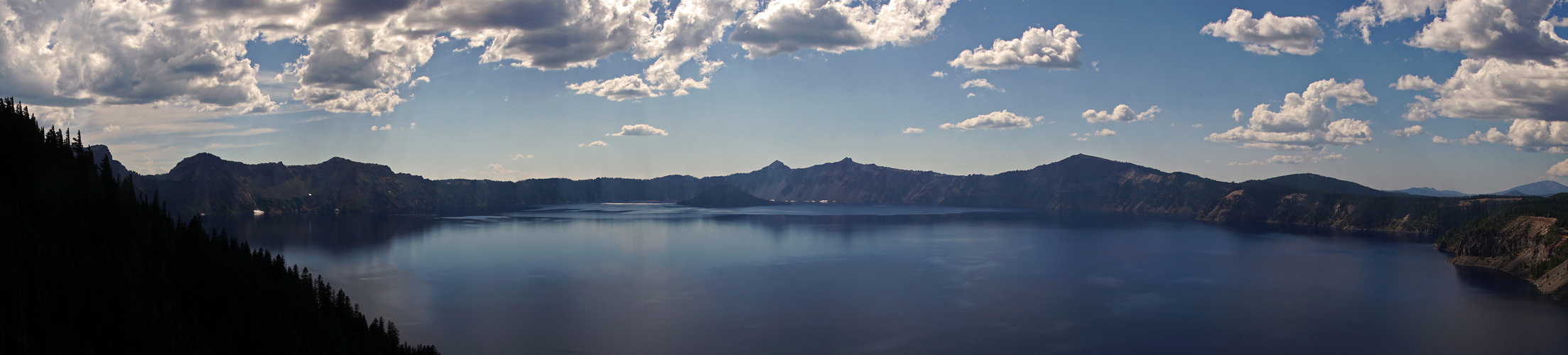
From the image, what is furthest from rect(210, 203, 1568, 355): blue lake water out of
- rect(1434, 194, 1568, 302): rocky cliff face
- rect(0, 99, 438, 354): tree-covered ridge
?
rect(0, 99, 438, 354): tree-covered ridge

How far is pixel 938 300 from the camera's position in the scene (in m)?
85.6

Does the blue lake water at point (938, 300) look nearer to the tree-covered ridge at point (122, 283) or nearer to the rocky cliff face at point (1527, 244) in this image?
the rocky cliff face at point (1527, 244)

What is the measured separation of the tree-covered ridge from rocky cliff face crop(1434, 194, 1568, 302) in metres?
122

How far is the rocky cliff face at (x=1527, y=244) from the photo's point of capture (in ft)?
305

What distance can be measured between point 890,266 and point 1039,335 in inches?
2199

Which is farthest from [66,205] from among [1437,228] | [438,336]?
[1437,228]

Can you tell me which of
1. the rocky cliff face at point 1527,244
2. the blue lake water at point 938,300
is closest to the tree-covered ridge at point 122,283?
the blue lake water at point 938,300

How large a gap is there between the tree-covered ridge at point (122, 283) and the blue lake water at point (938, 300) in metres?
8.50

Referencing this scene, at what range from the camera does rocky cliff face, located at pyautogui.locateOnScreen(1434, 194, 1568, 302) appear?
305ft

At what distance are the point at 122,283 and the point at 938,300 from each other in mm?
70634

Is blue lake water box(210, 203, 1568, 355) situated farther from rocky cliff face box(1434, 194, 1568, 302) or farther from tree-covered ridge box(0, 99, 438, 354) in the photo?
tree-covered ridge box(0, 99, 438, 354)

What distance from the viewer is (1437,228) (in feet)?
633

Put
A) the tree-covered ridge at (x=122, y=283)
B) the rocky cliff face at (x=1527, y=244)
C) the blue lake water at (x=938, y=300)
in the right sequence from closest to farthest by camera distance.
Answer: the tree-covered ridge at (x=122, y=283) < the blue lake water at (x=938, y=300) < the rocky cliff face at (x=1527, y=244)

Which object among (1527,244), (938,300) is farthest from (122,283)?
(1527,244)
